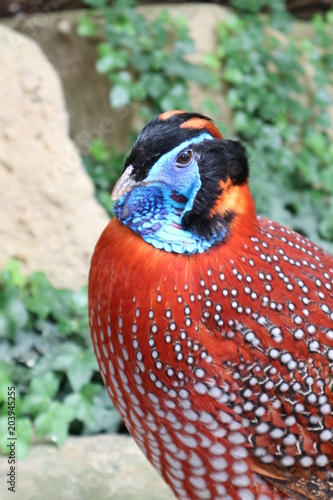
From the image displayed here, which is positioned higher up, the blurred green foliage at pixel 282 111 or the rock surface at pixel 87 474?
the blurred green foliage at pixel 282 111

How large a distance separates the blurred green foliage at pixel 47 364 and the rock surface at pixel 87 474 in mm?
67

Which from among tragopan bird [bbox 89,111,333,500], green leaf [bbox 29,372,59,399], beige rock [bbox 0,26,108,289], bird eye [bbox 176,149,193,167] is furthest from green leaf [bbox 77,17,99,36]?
bird eye [bbox 176,149,193,167]

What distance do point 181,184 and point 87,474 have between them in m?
1.38

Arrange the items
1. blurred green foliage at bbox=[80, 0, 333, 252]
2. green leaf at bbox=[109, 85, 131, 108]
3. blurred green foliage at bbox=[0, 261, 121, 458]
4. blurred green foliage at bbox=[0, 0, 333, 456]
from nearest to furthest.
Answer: blurred green foliage at bbox=[0, 261, 121, 458]
blurred green foliage at bbox=[0, 0, 333, 456]
green leaf at bbox=[109, 85, 131, 108]
blurred green foliage at bbox=[80, 0, 333, 252]

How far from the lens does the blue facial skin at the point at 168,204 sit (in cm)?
170

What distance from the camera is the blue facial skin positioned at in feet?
5.57

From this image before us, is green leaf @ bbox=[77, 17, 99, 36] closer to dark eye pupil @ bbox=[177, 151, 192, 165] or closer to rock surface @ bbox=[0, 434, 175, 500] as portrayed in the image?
rock surface @ bbox=[0, 434, 175, 500]

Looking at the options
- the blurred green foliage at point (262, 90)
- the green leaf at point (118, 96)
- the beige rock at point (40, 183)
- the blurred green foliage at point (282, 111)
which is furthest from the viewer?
the blurred green foliage at point (282, 111)

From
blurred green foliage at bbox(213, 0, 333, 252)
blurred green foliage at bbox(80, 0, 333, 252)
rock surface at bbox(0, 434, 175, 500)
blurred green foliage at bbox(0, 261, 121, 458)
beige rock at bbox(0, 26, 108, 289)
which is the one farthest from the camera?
blurred green foliage at bbox(213, 0, 333, 252)

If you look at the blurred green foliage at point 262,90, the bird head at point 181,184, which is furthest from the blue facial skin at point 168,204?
the blurred green foliage at point 262,90

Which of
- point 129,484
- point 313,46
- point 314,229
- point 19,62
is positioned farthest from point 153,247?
point 313,46

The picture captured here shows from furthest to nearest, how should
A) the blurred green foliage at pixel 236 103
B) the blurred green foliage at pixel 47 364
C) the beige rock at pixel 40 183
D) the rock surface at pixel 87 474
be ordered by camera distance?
the beige rock at pixel 40 183
the blurred green foliage at pixel 236 103
the blurred green foliage at pixel 47 364
the rock surface at pixel 87 474

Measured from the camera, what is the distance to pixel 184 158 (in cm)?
170

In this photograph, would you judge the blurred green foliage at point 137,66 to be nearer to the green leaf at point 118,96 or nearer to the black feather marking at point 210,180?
the green leaf at point 118,96
